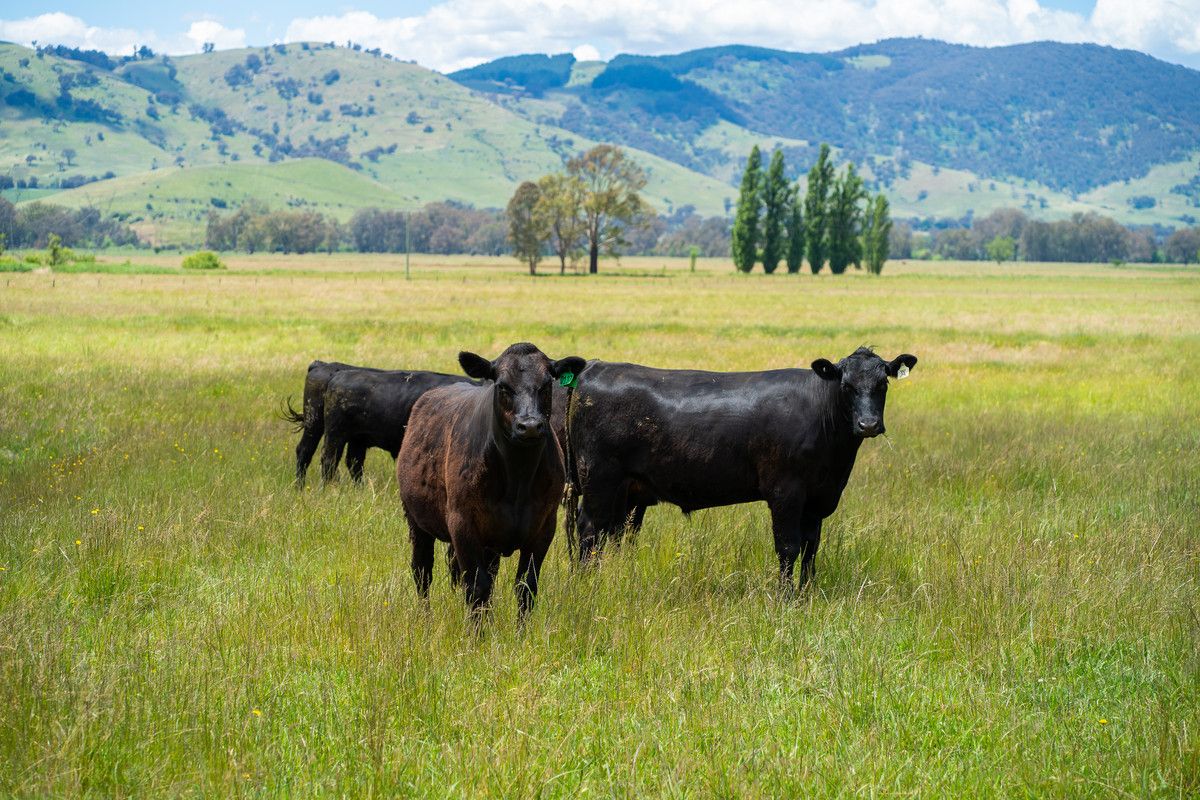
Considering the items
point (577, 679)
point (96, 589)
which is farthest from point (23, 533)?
point (577, 679)

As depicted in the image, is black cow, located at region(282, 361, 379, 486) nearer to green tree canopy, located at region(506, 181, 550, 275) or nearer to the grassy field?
the grassy field

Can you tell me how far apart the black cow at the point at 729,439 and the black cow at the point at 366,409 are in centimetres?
367

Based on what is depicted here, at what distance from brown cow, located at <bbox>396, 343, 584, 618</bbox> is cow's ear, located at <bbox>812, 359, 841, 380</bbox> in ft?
7.92

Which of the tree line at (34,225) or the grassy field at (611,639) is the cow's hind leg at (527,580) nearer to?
the grassy field at (611,639)

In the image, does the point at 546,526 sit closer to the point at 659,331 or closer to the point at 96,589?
the point at 96,589

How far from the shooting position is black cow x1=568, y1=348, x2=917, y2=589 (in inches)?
336

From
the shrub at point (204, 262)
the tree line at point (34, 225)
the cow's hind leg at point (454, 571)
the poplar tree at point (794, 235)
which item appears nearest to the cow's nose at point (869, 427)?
the cow's hind leg at point (454, 571)

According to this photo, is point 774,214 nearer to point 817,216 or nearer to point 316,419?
point 817,216

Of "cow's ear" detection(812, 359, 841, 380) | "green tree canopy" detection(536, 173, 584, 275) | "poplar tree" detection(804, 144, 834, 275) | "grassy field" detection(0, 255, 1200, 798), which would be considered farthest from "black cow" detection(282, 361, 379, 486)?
"poplar tree" detection(804, 144, 834, 275)

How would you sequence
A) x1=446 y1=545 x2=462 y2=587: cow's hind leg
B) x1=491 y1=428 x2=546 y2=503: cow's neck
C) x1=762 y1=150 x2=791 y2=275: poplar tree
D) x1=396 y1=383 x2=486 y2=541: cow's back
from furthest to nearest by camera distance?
1. x1=762 y1=150 x2=791 y2=275: poplar tree
2. x1=446 y1=545 x2=462 y2=587: cow's hind leg
3. x1=396 y1=383 x2=486 y2=541: cow's back
4. x1=491 y1=428 x2=546 y2=503: cow's neck

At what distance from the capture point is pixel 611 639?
6.86m

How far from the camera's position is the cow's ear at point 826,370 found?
8.45 metres

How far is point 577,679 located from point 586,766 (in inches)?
43.3

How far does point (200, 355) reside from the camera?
26.6 metres
